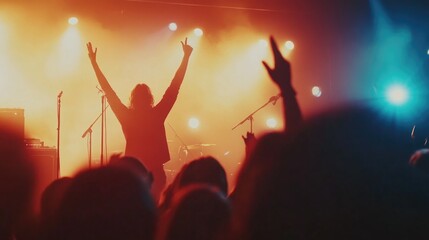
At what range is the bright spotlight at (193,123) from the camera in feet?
46.9

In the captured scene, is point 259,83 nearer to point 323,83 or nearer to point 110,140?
point 323,83

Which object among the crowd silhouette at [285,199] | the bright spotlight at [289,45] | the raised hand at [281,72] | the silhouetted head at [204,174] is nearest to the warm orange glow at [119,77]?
the bright spotlight at [289,45]

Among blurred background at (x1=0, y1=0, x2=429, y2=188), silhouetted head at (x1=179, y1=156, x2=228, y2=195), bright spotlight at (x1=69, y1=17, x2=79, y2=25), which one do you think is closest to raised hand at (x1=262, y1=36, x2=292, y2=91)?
silhouetted head at (x1=179, y1=156, x2=228, y2=195)

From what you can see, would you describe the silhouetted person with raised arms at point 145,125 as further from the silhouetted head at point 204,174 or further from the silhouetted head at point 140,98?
the silhouetted head at point 204,174

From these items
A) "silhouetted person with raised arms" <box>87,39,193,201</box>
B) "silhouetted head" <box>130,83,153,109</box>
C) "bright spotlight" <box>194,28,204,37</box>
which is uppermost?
"bright spotlight" <box>194,28,204,37</box>

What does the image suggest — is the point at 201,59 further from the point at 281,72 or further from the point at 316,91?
the point at 281,72

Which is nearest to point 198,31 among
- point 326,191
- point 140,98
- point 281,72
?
point 140,98

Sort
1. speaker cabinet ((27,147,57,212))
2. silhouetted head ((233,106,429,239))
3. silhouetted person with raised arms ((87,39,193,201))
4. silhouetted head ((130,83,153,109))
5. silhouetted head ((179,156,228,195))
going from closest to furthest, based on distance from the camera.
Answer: silhouetted head ((233,106,429,239)) → silhouetted head ((179,156,228,195)) → silhouetted person with raised arms ((87,39,193,201)) → silhouetted head ((130,83,153,109)) → speaker cabinet ((27,147,57,212))

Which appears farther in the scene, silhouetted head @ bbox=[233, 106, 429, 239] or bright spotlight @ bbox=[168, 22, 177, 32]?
bright spotlight @ bbox=[168, 22, 177, 32]

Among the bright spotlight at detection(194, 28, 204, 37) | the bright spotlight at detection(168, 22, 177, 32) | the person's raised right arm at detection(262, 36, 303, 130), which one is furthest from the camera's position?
the bright spotlight at detection(194, 28, 204, 37)

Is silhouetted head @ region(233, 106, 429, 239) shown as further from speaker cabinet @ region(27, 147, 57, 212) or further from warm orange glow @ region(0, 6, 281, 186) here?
warm orange glow @ region(0, 6, 281, 186)

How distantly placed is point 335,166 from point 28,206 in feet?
4.22

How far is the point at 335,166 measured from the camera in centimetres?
200

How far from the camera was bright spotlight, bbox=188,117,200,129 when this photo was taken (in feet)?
46.9
